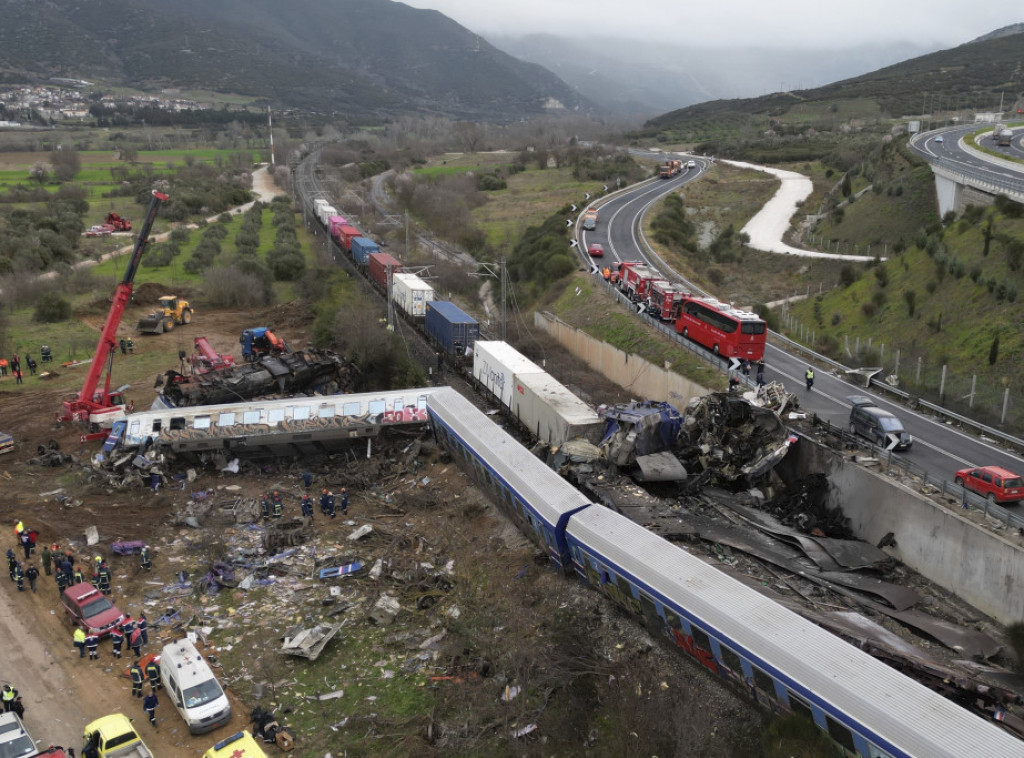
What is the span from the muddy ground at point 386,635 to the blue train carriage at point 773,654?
130cm

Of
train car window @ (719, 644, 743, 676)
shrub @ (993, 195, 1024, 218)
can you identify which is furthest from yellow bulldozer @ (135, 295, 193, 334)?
shrub @ (993, 195, 1024, 218)

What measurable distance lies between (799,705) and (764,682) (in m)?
0.88

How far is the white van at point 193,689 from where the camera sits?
17312mm

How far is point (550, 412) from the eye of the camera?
28.5 meters

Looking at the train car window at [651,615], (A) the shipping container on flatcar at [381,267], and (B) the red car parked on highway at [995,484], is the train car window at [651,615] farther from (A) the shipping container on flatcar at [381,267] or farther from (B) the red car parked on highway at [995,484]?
(A) the shipping container on flatcar at [381,267]

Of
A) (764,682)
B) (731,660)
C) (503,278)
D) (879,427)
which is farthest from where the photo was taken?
(503,278)

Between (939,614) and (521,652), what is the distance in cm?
1083

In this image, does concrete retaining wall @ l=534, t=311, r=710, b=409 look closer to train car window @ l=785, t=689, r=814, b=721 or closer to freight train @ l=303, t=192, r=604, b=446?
freight train @ l=303, t=192, r=604, b=446

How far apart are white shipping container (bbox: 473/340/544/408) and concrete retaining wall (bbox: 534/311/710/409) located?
19.4ft

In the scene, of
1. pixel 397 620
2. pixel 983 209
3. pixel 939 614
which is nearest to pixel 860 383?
pixel 939 614

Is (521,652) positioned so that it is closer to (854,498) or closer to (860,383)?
(854,498)

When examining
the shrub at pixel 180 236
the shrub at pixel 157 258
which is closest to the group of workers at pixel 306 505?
the shrub at pixel 157 258

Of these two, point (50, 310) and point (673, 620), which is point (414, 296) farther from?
point (673, 620)

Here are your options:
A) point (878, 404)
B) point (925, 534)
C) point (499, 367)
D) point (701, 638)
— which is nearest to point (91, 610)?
point (701, 638)
